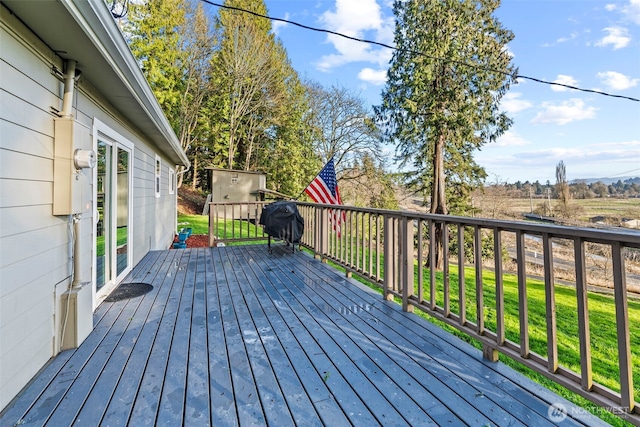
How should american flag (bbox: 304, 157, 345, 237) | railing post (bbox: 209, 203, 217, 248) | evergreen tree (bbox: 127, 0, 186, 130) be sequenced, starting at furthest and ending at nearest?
1. evergreen tree (bbox: 127, 0, 186, 130)
2. american flag (bbox: 304, 157, 345, 237)
3. railing post (bbox: 209, 203, 217, 248)

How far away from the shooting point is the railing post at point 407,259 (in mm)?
2773

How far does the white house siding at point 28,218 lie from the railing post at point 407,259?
254 cm

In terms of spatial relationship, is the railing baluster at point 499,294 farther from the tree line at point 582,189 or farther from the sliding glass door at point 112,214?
the tree line at point 582,189

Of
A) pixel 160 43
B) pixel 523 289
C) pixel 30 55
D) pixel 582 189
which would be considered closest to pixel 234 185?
pixel 160 43

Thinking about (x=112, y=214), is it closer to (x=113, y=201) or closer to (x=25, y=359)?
(x=113, y=201)

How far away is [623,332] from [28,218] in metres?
3.01

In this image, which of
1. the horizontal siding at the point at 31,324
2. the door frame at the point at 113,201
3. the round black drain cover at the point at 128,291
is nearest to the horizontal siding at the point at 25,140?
the horizontal siding at the point at 31,324

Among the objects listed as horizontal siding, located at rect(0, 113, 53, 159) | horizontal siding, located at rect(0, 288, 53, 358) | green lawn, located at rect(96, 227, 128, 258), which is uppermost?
horizontal siding, located at rect(0, 113, 53, 159)

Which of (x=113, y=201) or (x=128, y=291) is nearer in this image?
(x=128, y=291)

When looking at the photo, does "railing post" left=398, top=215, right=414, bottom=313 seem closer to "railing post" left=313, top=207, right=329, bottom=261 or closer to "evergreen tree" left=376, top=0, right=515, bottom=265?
"railing post" left=313, top=207, right=329, bottom=261

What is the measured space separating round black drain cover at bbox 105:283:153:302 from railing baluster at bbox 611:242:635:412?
372 centimetres

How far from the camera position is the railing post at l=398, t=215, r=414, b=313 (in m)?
2.77

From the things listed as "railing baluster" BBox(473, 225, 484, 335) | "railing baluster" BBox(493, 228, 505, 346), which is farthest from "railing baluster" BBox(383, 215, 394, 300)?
"railing baluster" BBox(493, 228, 505, 346)

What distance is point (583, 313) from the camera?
1.50 m
